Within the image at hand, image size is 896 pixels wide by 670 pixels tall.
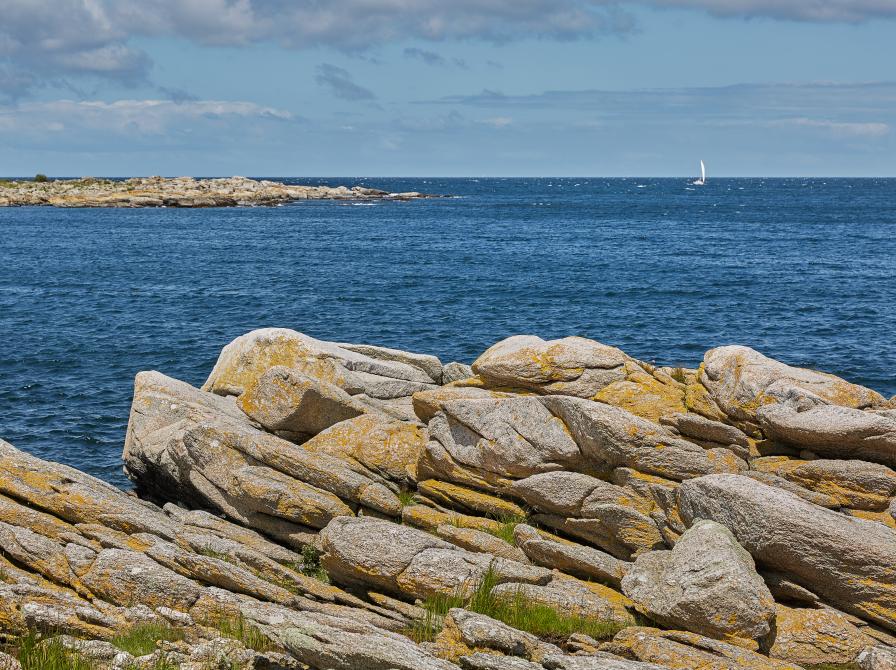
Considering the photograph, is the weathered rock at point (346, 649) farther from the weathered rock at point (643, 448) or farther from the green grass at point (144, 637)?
the weathered rock at point (643, 448)

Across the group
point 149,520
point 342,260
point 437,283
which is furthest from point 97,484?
point 342,260

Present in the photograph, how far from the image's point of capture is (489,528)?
18984 mm

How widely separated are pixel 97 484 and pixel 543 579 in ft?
32.3

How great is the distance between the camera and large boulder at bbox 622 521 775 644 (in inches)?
556

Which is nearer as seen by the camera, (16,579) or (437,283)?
(16,579)

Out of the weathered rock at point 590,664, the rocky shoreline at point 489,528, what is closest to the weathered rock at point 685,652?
the rocky shoreline at point 489,528

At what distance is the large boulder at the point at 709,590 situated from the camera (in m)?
14.1

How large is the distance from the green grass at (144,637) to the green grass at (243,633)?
2.04 feet

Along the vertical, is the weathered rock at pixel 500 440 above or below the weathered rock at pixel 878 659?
above

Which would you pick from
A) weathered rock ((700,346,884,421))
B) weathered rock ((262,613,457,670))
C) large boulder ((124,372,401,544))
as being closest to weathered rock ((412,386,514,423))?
large boulder ((124,372,401,544))

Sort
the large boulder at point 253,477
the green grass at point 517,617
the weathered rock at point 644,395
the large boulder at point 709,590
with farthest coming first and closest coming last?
the weathered rock at point 644,395 < the large boulder at point 253,477 < the green grass at point 517,617 < the large boulder at point 709,590

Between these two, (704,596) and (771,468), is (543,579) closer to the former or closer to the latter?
(704,596)

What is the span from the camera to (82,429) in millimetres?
33750

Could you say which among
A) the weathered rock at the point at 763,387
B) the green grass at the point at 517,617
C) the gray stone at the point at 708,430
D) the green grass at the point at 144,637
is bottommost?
the green grass at the point at 517,617
